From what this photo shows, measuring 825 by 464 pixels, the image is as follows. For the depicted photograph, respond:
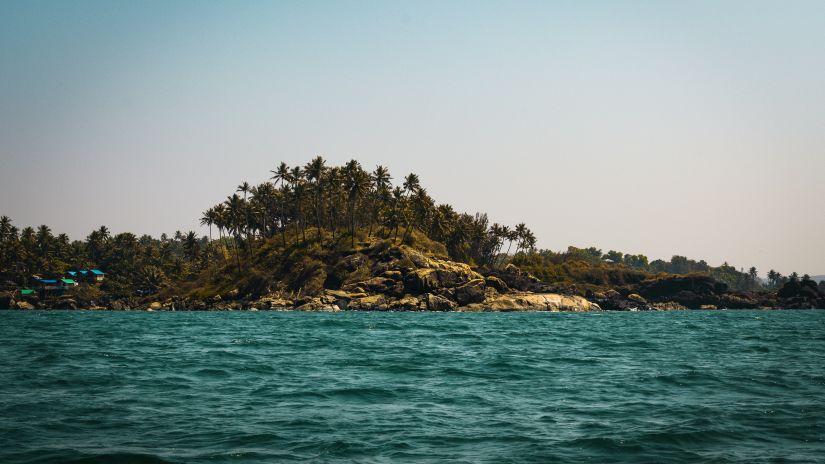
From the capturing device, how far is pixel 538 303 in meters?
155

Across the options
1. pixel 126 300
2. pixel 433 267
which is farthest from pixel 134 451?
pixel 126 300

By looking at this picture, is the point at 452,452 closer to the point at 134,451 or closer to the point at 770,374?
the point at 134,451

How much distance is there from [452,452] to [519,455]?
154 cm

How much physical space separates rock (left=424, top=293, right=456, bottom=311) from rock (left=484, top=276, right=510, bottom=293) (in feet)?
60.9

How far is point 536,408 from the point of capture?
66.0ft

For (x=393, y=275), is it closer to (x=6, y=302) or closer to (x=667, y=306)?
(x=667, y=306)

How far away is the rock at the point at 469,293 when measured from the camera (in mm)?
145875

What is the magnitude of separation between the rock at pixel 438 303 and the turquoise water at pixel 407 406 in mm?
102078

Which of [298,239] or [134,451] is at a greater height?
[298,239]

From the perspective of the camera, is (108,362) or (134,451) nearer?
(134,451)

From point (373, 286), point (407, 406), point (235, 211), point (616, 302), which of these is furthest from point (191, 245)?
point (407, 406)

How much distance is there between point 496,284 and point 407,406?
139967mm

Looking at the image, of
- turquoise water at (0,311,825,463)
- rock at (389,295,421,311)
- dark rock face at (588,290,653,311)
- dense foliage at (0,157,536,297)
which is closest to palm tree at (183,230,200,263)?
dense foliage at (0,157,536,297)

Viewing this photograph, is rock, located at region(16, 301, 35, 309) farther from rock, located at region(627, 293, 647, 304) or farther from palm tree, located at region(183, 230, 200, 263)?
rock, located at region(627, 293, 647, 304)
